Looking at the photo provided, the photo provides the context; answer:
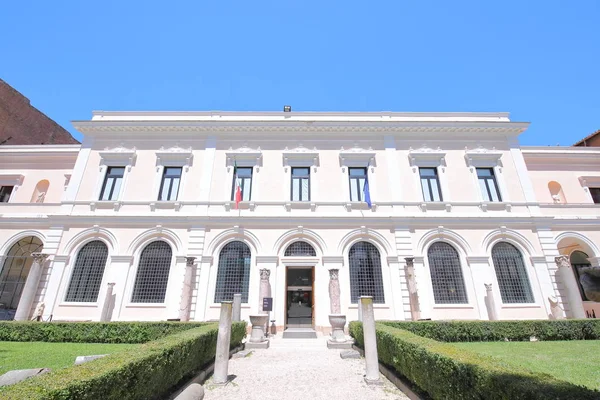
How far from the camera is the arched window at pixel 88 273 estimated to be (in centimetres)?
1429

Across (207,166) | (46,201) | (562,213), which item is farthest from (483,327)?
(46,201)

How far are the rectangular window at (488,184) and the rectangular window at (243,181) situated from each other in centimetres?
1303

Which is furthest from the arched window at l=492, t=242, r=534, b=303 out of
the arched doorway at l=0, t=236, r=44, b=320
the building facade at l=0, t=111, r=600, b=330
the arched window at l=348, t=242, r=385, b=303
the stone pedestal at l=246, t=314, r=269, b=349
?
the arched doorway at l=0, t=236, r=44, b=320

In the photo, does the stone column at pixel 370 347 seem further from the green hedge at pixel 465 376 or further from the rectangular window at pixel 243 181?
the rectangular window at pixel 243 181

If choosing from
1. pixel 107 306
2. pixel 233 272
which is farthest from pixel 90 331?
pixel 233 272

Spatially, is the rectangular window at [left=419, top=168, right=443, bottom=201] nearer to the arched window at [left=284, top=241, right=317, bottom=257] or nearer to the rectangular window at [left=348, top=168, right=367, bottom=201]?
the rectangular window at [left=348, top=168, right=367, bottom=201]

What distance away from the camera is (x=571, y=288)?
13531 mm

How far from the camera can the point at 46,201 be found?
58.7 feet

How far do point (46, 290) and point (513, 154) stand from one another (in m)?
25.7

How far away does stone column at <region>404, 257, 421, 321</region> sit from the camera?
13.2 metres

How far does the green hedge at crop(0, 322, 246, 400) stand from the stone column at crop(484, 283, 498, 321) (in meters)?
12.7

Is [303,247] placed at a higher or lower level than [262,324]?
higher

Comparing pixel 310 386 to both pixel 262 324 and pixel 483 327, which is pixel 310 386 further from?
pixel 483 327

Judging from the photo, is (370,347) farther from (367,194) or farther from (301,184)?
→ (301,184)
